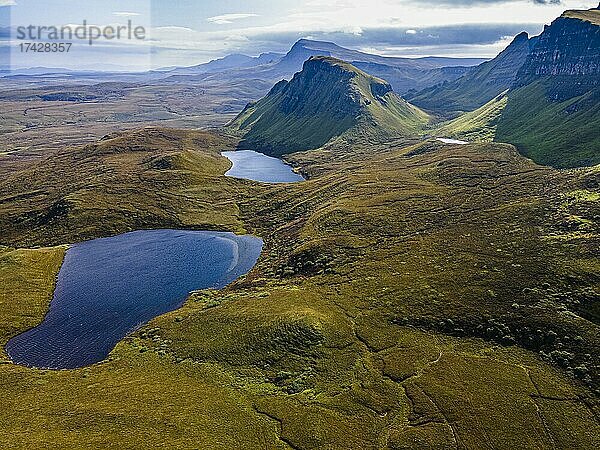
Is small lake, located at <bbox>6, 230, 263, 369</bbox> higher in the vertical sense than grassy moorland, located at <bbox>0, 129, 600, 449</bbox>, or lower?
lower

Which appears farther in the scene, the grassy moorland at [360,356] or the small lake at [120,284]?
the small lake at [120,284]

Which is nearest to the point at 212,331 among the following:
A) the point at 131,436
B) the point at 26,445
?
the point at 131,436

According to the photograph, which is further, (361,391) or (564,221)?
(564,221)

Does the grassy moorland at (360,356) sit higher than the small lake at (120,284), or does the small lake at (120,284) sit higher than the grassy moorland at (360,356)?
the grassy moorland at (360,356)

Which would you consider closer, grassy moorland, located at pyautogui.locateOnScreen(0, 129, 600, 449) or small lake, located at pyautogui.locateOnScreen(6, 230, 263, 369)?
grassy moorland, located at pyautogui.locateOnScreen(0, 129, 600, 449)

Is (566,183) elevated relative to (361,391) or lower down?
elevated

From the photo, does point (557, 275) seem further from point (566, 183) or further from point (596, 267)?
point (566, 183)

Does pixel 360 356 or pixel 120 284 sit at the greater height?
pixel 360 356

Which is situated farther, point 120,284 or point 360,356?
point 120,284
